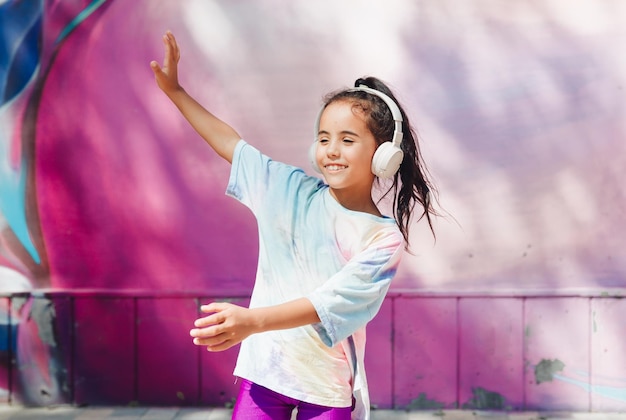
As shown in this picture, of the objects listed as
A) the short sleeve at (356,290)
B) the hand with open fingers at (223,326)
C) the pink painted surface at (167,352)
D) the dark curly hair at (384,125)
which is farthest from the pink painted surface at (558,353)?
the hand with open fingers at (223,326)

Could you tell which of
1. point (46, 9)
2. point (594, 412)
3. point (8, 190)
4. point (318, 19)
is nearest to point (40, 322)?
point (8, 190)

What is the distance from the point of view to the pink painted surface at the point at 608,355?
12.9 ft

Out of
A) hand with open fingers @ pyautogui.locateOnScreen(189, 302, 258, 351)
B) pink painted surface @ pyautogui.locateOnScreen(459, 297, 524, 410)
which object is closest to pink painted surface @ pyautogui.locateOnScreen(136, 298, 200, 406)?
pink painted surface @ pyautogui.locateOnScreen(459, 297, 524, 410)

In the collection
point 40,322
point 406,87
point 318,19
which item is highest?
point 318,19

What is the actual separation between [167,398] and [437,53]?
6.86 ft

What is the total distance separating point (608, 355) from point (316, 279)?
238 centimetres

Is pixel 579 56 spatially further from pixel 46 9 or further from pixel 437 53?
pixel 46 9

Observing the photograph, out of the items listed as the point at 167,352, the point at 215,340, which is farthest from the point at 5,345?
the point at 215,340

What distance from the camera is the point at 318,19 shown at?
13.0 ft

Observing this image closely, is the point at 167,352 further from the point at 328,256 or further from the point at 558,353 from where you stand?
the point at 328,256

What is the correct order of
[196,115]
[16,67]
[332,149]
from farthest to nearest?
[16,67] → [196,115] → [332,149]

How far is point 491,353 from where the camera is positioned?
398 centimetres

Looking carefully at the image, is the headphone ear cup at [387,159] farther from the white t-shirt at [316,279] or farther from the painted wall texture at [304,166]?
the painted wall texture at [304,166]

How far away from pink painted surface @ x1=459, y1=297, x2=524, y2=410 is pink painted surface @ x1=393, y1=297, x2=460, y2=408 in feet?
0.16
